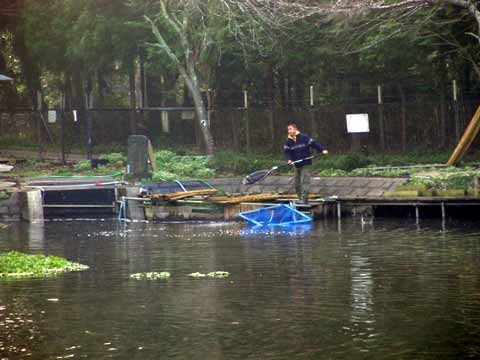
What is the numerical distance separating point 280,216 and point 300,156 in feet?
5.71

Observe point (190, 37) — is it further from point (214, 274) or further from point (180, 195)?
point (214, 274)

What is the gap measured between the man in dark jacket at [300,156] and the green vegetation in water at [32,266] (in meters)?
9.52

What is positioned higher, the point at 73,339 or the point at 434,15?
the point at 434,15

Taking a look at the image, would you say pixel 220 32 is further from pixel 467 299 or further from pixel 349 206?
pixel 467 299

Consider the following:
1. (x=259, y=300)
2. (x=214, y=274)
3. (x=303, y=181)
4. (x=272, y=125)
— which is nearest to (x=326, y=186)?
(x=303, y=181)

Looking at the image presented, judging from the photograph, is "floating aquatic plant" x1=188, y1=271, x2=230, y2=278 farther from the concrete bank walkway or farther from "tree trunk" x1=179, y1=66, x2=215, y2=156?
"tree trunk" x1=179, y1=66, x2=215, y2=156

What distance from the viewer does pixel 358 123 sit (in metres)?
35.1

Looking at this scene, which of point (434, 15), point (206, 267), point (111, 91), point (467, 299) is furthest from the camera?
point (111, 91)

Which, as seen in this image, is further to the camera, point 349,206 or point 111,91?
point 111,91

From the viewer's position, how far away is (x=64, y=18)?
47188 mm

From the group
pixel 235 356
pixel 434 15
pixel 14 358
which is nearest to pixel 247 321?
pixel 235 356

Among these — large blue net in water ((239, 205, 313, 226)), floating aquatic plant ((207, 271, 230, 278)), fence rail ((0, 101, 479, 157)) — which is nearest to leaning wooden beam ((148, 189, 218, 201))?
large blue net in water ((239, 205, 313, 226))

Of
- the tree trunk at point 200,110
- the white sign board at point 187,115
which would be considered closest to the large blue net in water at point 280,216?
the tree trunk at point 200,110

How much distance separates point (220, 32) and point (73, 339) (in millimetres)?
26244
